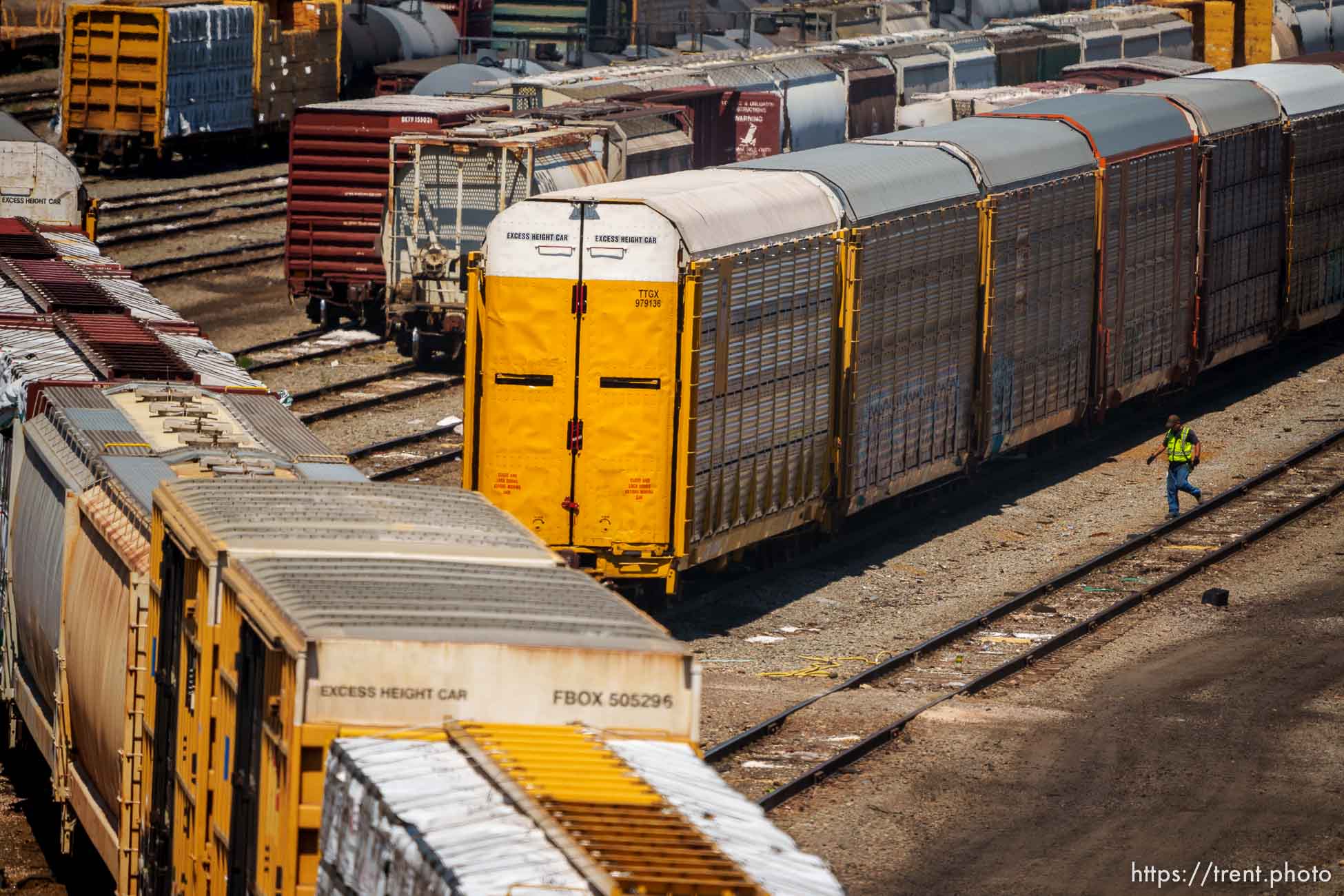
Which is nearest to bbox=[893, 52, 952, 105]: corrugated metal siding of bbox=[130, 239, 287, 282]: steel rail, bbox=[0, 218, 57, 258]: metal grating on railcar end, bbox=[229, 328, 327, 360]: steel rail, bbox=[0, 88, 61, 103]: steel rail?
bbox=[130, 239, 287, 282]: steel rail

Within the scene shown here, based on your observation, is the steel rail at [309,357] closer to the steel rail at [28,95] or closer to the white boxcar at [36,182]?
the white boxcar at [36,182]

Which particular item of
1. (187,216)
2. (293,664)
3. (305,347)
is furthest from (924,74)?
(293,664)

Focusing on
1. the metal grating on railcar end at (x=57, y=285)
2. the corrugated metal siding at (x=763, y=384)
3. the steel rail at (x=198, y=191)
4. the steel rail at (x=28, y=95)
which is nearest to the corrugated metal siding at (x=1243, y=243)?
the corrugated metal siding at (x=763, y=384)

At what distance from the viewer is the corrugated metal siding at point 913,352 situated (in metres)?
20.2

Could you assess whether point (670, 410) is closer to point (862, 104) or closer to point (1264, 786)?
point (1264, 786)

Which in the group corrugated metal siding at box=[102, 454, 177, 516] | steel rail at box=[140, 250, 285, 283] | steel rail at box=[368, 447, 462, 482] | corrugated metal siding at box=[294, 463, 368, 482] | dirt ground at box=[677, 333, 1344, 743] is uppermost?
corrugated metal siding at box=[294, 463, 368, 482]

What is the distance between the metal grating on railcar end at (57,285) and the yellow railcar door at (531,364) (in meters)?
3.27

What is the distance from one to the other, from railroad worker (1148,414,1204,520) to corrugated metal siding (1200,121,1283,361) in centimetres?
568

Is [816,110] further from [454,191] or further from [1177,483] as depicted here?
[1177,483]

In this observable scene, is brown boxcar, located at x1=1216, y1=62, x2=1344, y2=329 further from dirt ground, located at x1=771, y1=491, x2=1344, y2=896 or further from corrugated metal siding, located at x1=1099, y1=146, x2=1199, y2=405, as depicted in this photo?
dirt ground, located at x1=771, y1=491, x2=1344, y2=896

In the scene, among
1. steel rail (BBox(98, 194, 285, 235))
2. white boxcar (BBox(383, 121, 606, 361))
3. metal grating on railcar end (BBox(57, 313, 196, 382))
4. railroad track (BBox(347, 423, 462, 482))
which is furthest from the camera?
steel rail (BBox(98, 194, 285, 235))

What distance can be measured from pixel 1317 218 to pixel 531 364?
18.2 meters

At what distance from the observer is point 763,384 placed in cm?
1873

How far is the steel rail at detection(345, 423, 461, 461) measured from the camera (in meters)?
24.5
